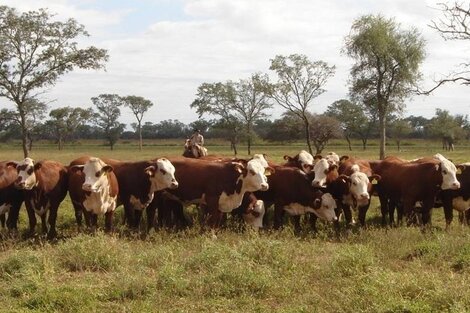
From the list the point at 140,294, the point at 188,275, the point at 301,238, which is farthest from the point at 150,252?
the point at 301,238

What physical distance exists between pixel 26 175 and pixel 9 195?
0.92 meters

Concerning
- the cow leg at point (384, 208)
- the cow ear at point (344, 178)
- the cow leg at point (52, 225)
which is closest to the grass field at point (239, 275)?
the cow leg at point (52, 225)

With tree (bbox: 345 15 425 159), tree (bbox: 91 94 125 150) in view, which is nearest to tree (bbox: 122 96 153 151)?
tree (bbox: 91 94 125 150)

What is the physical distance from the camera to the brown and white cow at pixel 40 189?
10.8m

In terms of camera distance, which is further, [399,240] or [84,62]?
[84,62]

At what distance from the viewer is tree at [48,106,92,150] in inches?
3445

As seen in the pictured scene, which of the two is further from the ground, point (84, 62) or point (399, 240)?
point (84, 62)

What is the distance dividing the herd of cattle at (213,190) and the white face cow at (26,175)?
1 centimetres

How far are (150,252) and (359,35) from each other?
28.3 metres

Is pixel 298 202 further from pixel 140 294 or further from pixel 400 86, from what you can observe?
pixel 400 86

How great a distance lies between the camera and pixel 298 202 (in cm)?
1184

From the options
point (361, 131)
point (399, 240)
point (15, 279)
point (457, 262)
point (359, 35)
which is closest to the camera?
point (15, 279)

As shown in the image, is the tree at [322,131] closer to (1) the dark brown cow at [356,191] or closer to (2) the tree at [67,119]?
(1) the dark brown cow at [356,191]

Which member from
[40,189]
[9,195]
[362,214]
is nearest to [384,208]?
[362,214]
